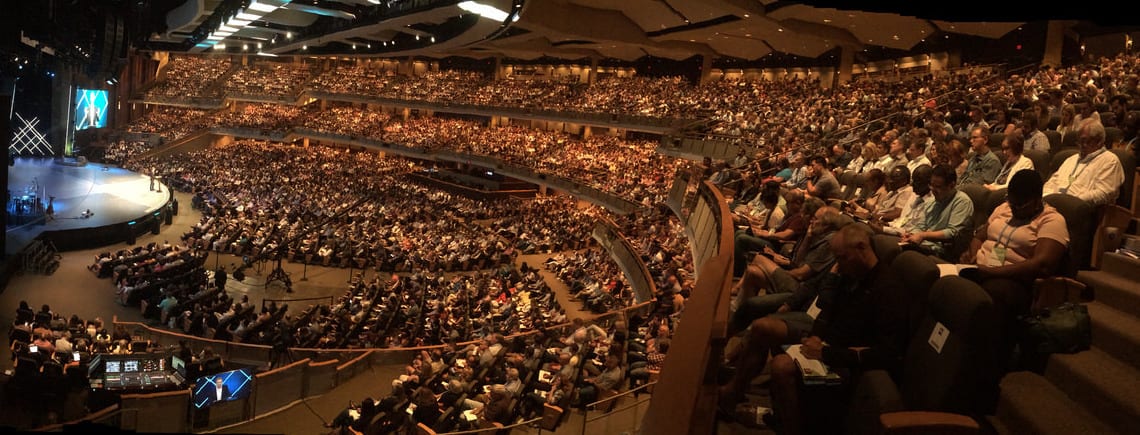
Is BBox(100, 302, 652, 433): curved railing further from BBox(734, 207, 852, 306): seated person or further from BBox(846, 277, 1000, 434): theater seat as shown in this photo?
BBox(846, 277, 1000, 434): theater seat

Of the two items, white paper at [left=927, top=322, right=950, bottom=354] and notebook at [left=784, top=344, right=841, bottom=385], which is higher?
white paper at [left=927, top=322, right=950, bottom=354]

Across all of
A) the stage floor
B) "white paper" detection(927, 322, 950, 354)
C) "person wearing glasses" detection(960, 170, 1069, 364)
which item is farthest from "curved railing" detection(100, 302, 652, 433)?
the stage floor

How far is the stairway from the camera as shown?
3.13 metres

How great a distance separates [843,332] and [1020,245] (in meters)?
1.10

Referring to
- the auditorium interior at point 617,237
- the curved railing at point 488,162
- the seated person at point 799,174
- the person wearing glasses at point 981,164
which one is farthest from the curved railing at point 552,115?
the person wearing glasses at point 981,164

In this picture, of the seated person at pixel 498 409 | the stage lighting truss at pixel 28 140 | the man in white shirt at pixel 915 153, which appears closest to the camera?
the man in white shirt at pixel 915 153

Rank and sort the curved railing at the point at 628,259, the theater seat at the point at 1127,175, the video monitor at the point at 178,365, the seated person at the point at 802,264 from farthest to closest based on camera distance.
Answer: the curved railing at the point at 628,259 < the video monitor at the point at 178,365 < the theater seat at the point at 1127,175 < the seated person at the point at 802,264

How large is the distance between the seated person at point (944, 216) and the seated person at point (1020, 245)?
1.23 feet

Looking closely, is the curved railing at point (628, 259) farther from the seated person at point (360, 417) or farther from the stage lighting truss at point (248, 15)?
the stage lighting truss at point (248, 15)

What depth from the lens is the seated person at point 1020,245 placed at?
3320 millimetres

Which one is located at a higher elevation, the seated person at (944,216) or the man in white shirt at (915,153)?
the man in white shirt at (915,153)

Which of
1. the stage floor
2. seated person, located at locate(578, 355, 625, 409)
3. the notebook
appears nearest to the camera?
the notebook

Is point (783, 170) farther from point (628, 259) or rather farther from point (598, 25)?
point (598, 25)

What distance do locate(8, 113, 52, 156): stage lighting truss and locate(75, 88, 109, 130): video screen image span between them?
7.59ft
